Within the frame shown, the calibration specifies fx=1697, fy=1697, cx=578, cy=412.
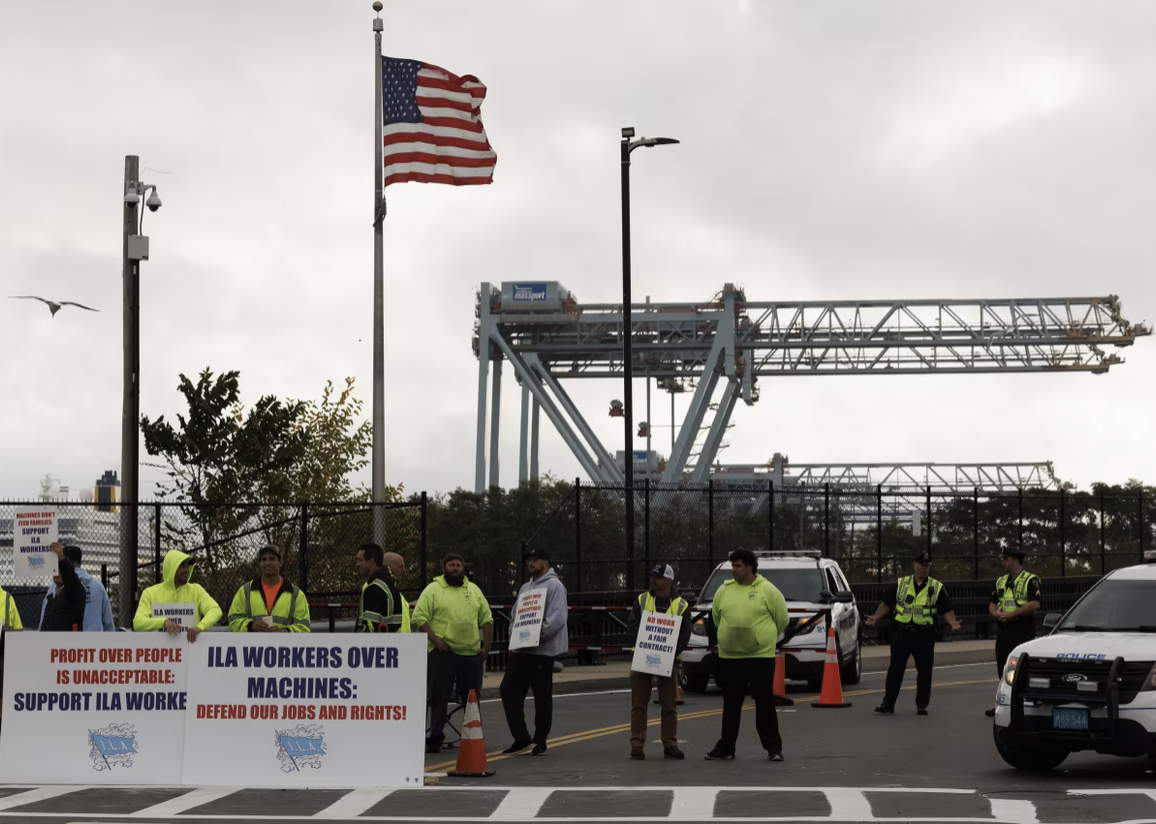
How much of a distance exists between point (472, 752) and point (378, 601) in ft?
5.39

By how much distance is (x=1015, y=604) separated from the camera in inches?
749

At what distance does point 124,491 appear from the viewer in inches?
969

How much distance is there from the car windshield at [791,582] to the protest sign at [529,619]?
800 cm

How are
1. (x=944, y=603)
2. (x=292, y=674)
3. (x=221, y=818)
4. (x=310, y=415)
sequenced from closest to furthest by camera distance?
1. (x=221, y=818)
2. (x=292, y=674)
3. (x=944, y=603)
4. (x=310, y=415)

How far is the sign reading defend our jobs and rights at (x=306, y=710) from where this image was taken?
13180 millimetres

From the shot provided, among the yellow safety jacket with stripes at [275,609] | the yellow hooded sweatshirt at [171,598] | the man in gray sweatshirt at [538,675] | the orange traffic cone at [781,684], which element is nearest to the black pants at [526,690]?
the man in gray sweatshirt at [538,675]

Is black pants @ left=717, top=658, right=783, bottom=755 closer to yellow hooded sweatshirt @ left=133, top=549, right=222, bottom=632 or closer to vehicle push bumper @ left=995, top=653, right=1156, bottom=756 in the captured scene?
vehicle push bumper @ left=995, top=653, right=1156, bottom=756

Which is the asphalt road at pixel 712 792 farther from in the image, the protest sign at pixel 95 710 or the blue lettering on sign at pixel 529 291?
the blue lettering on sign at pixel 529 291

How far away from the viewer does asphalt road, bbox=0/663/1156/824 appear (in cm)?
1145

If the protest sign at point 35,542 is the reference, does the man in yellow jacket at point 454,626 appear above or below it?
below

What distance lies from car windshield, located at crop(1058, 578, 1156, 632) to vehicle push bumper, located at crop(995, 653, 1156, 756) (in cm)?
102

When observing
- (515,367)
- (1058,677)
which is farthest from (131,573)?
(515,367)

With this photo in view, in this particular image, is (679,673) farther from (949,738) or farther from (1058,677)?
(1058,677)

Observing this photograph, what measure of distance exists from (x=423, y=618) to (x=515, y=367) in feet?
206
